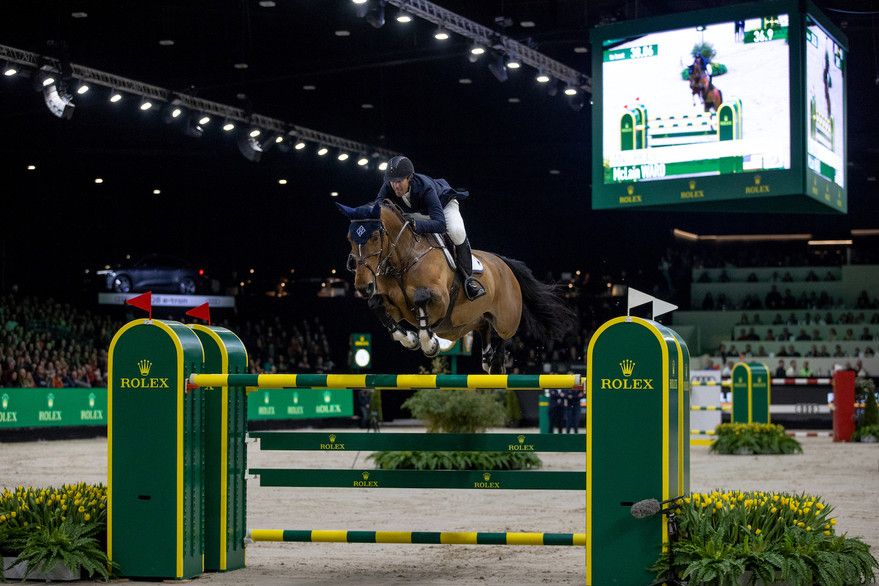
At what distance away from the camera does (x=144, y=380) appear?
24.4 ft

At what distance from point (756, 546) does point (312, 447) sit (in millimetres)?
2968

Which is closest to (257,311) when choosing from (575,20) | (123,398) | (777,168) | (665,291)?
(665,291)

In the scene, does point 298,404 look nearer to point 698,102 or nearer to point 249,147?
point 249,147

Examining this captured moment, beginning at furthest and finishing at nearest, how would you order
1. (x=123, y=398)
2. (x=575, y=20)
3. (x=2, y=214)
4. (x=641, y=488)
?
(x=2, y=214)
(x=575, y=20)
(x=123, y=398)
(x=641, y=488)

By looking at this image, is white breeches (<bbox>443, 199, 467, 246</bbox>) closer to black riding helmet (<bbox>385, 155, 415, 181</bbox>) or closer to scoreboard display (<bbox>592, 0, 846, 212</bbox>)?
black riding helmet (<bbox>385, 155, 415, 181</bbox>)

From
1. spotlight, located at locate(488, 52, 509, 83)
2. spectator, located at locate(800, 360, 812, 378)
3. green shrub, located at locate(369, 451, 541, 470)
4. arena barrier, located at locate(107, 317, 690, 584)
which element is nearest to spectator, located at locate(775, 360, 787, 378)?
spectator, located at locate(800, 360, 812, 378)

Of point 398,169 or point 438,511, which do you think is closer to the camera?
point 398,169

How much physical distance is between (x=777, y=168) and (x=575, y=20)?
Result: 6.63 m

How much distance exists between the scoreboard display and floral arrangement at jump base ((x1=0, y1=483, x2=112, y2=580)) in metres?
9.21

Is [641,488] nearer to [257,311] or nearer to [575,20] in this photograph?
[575,20]

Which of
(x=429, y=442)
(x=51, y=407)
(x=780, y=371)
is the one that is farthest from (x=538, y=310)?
(x=780, y=371)

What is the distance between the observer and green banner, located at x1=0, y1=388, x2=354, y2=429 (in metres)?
23.4

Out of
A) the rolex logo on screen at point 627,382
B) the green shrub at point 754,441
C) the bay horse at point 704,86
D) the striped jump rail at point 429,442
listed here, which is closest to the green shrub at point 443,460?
the bay horse at point 704,86

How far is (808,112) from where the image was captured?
559 inches
